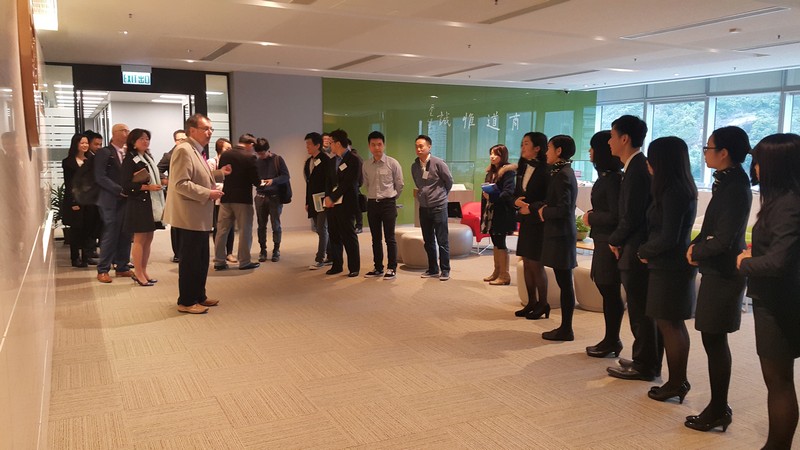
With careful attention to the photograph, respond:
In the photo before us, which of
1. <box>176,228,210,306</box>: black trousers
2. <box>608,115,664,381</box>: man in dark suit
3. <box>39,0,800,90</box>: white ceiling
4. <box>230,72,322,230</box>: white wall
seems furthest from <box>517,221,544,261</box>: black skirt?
<box>230,72,322,230</box>: white wall

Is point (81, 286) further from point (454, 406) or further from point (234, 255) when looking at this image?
point (454, 406)

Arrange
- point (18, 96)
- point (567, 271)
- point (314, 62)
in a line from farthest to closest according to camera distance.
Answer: point (314, 62) < point (567, 271) < point (18, 96)

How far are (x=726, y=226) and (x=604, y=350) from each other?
1.69 m

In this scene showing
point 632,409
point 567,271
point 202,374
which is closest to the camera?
point 632,409

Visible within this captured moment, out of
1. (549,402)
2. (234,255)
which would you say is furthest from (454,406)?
(234,255)

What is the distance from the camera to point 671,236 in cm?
338

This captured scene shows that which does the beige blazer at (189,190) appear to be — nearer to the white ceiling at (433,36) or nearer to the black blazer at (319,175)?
the white ceiling at (433,36)

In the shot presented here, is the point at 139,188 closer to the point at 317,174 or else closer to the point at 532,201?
the point at 317,174

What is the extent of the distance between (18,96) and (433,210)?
518 centimetres

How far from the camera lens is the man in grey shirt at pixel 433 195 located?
714cm

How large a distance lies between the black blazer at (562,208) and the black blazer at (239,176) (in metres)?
3.82

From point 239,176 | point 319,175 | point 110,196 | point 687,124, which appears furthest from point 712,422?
point 687,124

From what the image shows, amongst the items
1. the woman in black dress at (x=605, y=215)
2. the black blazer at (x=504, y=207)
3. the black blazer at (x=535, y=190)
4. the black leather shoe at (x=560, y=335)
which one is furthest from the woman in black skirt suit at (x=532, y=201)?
the black blazer at (x=504, y=207)

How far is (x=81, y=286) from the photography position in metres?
6.66
